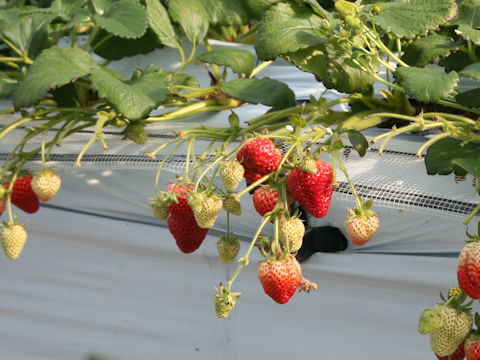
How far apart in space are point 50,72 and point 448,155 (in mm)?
581

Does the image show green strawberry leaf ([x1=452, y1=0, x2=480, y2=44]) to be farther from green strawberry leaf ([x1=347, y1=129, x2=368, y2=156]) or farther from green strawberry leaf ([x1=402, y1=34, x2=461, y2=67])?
green strawberry leaf ([x1=347, y1=129, x2=368, y2=156])

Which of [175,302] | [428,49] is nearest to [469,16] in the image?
[428,49]

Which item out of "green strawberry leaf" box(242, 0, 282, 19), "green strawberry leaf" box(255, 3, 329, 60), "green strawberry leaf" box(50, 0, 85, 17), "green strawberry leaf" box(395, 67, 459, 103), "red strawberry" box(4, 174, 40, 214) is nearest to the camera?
"green strawberry leaf" box(395, 67, 459, 103)

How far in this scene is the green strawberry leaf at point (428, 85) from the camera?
766mm

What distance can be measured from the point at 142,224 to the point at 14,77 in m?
0.40

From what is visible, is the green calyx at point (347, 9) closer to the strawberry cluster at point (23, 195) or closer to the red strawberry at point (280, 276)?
the red strawberry at point (280, 276)

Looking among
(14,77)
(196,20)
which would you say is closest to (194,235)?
(196,20)

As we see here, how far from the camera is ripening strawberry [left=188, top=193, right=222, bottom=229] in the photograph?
0.76m

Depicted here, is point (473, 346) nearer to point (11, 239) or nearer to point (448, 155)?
point (448, 155)

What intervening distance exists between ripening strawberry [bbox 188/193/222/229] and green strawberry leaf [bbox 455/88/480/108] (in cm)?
33

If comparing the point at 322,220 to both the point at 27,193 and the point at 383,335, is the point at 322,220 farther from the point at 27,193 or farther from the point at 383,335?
the point at 27,193

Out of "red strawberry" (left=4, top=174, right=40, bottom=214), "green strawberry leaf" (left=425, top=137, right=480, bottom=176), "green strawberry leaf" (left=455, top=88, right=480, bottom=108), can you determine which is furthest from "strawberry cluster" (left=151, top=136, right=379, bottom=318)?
"red strawberry" (left=4, top=174, right=40, bottom=214)

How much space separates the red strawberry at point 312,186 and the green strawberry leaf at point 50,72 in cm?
41

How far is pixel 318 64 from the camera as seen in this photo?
925mm
